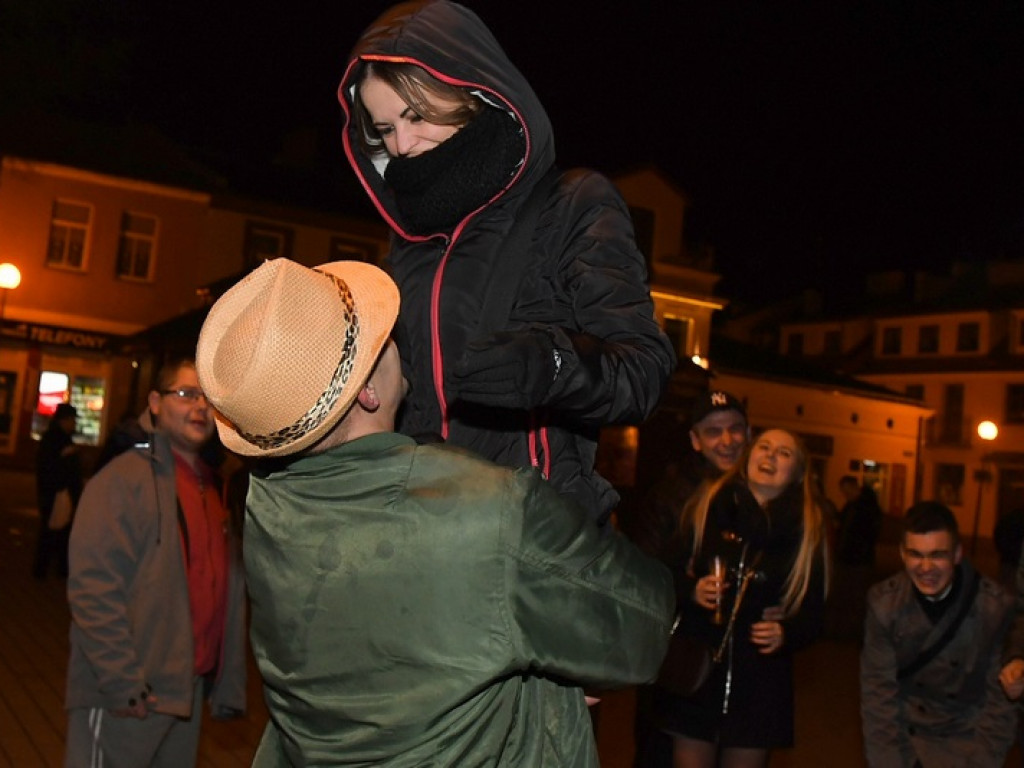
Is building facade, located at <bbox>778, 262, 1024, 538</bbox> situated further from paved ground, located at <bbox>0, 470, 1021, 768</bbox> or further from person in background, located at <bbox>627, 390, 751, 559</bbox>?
person in background, located at <bbox>627, 390, 751, 559</bbox>

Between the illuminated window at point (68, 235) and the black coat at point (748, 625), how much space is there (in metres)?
30.6

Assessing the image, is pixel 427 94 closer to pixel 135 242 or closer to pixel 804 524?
pixel 804 524

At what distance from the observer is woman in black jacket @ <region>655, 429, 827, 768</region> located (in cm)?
545

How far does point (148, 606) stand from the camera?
4602 millimetres

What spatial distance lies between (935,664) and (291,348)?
183 inches

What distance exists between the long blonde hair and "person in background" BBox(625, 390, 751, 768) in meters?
0.08

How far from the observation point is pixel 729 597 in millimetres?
5559

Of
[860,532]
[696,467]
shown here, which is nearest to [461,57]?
[696,467]

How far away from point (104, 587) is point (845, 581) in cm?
1271

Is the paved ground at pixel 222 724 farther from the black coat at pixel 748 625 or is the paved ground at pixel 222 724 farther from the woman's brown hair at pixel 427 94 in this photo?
the woman's brown hair at pixel 427 94

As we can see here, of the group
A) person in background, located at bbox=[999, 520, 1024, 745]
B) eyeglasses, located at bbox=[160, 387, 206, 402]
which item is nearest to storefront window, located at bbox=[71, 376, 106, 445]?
eyeglasses, located at bbox=[160, 387, 206, 402]

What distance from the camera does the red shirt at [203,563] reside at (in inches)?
190

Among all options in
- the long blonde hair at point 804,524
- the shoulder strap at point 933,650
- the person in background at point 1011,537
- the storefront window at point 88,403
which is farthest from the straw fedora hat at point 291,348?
the storefront window at point 88,403

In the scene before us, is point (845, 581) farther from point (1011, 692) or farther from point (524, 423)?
point (524, 423)
